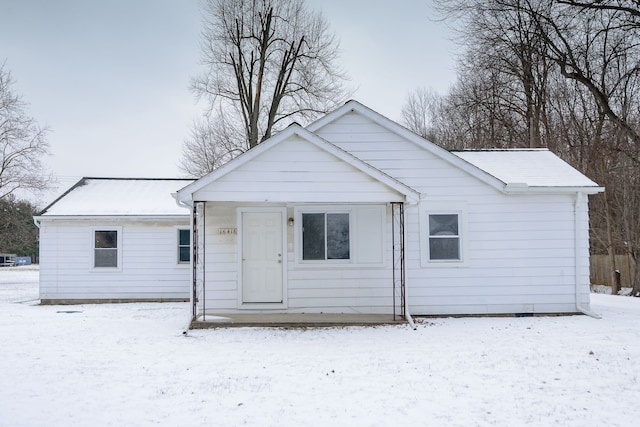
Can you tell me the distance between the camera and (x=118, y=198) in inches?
711

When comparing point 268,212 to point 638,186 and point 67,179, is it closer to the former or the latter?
point 638,186

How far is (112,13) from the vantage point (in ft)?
53.9

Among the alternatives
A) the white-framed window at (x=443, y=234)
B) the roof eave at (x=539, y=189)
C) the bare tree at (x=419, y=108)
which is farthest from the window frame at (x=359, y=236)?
the bare tree at (x=419, y=108)

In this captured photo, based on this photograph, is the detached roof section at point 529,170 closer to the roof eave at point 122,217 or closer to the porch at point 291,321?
the porch at point 291,321

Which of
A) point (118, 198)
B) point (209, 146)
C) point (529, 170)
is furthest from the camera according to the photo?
point (209, 146)

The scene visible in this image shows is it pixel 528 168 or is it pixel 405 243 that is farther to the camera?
pixel 528 168

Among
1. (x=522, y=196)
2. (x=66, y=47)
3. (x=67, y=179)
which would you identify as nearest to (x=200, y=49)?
(x=66, y=47)

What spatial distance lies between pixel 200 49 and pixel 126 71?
23.4 feet

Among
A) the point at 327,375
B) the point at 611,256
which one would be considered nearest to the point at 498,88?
the point at 611,256

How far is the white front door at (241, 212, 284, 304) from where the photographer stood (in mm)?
12016

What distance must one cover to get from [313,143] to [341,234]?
7.99 feet

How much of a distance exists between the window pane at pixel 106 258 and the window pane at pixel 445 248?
1003cm

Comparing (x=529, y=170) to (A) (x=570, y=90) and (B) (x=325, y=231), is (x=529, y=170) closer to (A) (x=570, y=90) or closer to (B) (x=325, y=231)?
(B) (x=325, y=231)

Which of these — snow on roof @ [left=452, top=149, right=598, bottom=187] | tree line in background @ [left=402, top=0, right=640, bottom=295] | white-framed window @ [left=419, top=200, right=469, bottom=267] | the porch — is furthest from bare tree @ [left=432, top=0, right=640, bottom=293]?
the porch
